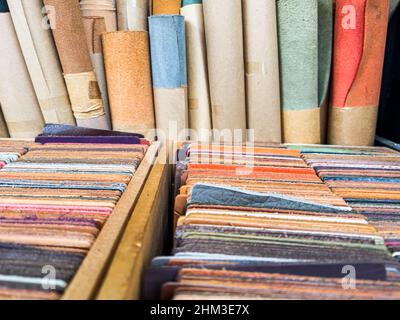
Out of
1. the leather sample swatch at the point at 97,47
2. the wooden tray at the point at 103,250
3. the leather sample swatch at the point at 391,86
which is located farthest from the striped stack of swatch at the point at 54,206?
the leather sample swatch at the point at 391,86

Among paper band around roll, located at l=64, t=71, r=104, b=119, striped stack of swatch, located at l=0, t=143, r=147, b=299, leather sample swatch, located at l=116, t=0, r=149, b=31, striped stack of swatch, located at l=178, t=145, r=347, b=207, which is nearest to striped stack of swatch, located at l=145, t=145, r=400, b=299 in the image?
striped stack of swatch, located at l=178, t=145, r=347, b=207

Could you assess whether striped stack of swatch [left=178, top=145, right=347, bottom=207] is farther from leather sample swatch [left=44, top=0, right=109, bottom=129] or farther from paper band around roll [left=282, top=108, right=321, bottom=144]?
leather sample swatch [left=44, top=0, right=109, bottom=129]

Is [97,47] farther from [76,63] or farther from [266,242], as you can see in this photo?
[266,242]

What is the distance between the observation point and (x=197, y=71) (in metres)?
1.19

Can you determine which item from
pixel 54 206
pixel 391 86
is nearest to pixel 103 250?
pixel 54 206

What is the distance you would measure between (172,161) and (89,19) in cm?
53

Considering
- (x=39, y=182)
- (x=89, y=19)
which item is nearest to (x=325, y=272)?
(x=39, y=182)

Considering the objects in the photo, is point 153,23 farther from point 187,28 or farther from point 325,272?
point 325,272

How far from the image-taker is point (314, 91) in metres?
1.16

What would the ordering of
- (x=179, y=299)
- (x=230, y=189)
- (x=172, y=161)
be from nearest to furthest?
(x=179, y=299)
(x=230, y=189)
(x=172, y=161)

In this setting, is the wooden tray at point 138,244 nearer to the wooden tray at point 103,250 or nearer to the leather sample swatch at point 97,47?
the wooden tray at point 103,250

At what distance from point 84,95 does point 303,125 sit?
70cm

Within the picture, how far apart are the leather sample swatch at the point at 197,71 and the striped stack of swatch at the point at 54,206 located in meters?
0.27

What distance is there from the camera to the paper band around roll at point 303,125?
1173mm
